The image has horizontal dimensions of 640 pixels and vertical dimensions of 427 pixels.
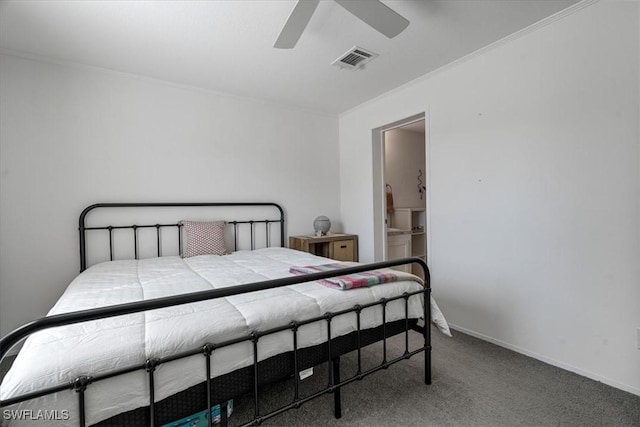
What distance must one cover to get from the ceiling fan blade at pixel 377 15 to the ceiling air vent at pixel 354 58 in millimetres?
645

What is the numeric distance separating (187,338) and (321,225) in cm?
260

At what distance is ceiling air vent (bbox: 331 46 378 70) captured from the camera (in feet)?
7.65

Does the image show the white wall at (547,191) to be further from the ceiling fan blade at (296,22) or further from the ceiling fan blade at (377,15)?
the ceiling fan blade at (296,22)

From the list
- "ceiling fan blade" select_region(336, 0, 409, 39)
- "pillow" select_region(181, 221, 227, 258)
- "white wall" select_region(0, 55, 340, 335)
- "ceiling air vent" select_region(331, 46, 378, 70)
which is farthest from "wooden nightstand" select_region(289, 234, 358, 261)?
"ceiling fan blade" select_region(336, 0, 409, 39)

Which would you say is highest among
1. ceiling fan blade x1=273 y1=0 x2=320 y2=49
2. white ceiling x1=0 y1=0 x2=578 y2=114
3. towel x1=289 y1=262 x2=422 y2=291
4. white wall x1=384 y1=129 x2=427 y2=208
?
white ceiling x1=0 y1=0 x2=578 y2=114

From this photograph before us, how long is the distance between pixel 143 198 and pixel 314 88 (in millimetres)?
2007

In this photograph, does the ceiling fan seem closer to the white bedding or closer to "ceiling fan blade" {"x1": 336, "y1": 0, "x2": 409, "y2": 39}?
"ceiling fan blade" {"x1": 336, "y1": 0, "x2": 409, "y2": 39}

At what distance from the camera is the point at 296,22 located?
162cm

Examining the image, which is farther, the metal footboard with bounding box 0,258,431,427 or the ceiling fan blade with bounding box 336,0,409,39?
the ceiling fan blade with bounding box 336,0,409,39

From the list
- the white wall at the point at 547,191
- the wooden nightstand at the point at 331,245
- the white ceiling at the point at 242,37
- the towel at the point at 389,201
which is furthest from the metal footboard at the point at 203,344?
the towel at the point at 389,201

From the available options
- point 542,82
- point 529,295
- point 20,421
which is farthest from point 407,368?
point 542,82

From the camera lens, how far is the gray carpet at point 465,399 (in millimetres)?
1514

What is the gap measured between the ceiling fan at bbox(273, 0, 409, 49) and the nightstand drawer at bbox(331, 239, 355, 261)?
7.52 ft

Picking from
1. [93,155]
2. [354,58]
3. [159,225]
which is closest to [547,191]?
[354,58]
